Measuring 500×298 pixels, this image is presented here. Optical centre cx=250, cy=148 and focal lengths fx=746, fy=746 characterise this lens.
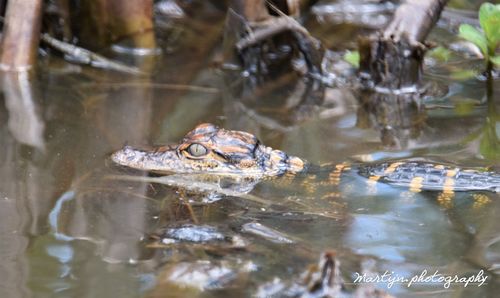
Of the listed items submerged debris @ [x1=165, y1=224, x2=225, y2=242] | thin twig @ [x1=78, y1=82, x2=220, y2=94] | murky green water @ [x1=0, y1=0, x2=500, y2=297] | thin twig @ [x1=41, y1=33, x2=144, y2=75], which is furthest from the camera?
thin twig @ [x1=41, y1=33, x2=144, y2=75]

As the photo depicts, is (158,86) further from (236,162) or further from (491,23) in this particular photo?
(491,23)

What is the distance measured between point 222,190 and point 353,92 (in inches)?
84.4

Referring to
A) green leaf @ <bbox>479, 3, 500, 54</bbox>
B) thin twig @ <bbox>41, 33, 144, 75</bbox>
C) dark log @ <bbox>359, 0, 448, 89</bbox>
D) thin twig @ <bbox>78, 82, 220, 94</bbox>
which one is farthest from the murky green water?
green leaf @ <bbox>479, 3, 500, 54</bbox>

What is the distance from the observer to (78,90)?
529 centimetres

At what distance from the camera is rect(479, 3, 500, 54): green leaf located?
549 centimetres

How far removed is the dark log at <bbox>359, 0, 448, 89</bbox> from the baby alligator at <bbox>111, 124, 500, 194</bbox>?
1616 mm

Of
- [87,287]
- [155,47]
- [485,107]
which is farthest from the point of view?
[155,47]

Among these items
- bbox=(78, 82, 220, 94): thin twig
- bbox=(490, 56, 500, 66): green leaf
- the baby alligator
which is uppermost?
bbox=(490, 56, 500, 66): green leaf

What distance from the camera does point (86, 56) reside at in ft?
19.2

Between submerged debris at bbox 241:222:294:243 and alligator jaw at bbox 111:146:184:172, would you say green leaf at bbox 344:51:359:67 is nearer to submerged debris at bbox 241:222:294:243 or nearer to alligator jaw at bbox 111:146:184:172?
alligator jaw at bbox 111:146:184:172

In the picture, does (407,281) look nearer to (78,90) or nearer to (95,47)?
(78,90)

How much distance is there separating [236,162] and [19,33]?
7.65ft

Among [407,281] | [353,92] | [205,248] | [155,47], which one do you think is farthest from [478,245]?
[155,47]

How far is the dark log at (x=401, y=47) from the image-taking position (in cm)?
550
